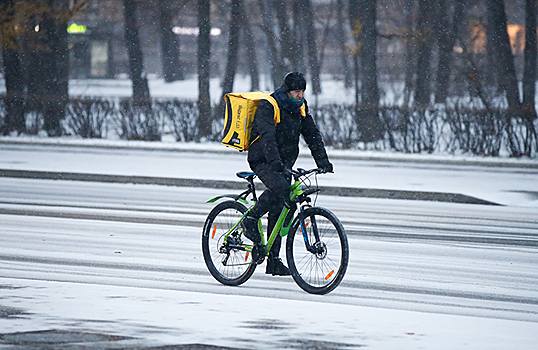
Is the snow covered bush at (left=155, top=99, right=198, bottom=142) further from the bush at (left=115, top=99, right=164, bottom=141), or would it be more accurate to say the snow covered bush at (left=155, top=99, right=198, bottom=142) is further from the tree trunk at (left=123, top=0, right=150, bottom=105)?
the tree trunk at (left=123, top=0, right=150, bottom=105)

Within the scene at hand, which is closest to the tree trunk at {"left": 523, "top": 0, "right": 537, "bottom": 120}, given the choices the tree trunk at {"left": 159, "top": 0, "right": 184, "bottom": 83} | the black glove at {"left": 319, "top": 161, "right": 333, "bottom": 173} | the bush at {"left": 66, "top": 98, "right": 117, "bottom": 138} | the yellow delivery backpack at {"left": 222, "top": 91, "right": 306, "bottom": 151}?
the bush at {"left": 66, "top": 98, "right": 117, "bottom": 138}

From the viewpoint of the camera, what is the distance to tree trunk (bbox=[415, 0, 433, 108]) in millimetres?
25906

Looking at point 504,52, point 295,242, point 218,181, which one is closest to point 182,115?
point 218,181

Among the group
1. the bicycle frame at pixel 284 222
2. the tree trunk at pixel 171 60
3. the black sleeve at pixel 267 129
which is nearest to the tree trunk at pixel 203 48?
the bicycle frame at pixel 284 222

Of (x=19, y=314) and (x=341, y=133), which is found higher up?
(x=341, y=133)

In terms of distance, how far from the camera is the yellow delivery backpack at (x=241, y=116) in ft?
20.9

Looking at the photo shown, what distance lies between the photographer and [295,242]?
6.44 metres

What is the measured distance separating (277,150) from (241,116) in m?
0.47

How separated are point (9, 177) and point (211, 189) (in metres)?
4.39

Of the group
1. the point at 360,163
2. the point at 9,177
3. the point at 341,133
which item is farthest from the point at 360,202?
the point at 341,133

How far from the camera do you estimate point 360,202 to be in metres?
12.8

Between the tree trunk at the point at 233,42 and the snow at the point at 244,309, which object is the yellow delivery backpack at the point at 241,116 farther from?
the tree trunk at the point at 233,42

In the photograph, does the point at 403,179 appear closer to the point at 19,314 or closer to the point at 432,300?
the point at 432,300

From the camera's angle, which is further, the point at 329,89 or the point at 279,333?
the point at 329,89
